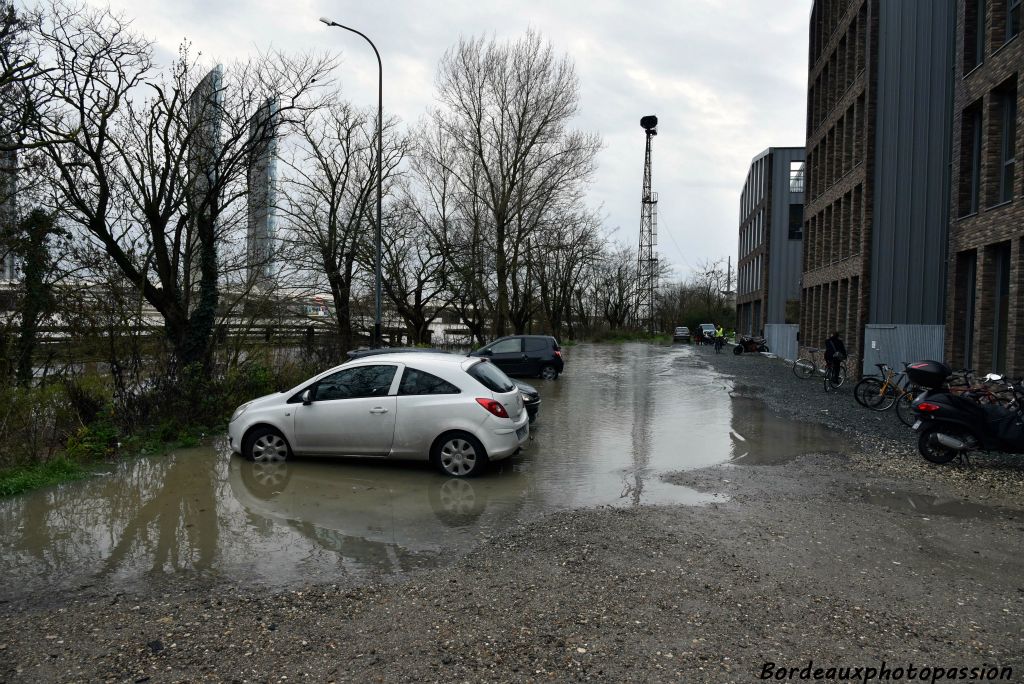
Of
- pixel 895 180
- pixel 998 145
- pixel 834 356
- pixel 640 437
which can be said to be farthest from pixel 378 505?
pixel 895 180

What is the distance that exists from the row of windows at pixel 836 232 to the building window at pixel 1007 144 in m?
7.94

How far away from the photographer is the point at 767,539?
20.9ft

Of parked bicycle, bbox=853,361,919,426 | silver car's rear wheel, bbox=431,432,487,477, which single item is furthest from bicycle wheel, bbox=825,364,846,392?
silver car's rear wheel, bbox=431,432,487,477

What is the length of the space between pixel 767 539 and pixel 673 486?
7.05 ft

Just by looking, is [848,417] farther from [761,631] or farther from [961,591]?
[761,631]

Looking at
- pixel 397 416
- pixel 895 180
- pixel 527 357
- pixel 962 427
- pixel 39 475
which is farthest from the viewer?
pixel 527 357

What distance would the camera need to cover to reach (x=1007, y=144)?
16172mm

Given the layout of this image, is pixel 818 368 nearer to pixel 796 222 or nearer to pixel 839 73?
pixel 839 73

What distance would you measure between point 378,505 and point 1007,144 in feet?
51.6

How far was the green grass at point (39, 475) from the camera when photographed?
7904 mm

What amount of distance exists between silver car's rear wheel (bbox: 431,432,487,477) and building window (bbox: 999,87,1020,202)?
13582mm

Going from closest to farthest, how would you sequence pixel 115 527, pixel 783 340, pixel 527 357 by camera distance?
pixel 115 527 < pixel 527 357 < pixel 783 340

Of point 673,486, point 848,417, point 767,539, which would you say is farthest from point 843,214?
point 767,539

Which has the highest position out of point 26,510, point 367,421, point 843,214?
point 843,214
